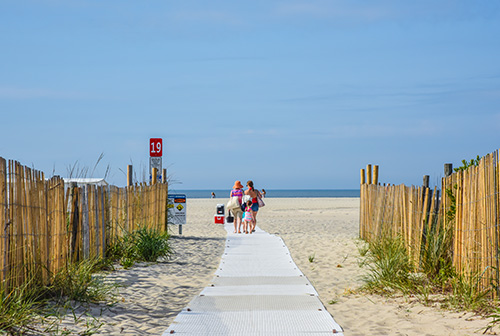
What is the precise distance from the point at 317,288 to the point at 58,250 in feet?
11.5

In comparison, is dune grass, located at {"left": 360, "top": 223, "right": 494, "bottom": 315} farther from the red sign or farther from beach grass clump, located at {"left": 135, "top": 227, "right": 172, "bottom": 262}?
the red sign

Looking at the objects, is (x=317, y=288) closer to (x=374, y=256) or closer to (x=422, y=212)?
(x=422, y=212)

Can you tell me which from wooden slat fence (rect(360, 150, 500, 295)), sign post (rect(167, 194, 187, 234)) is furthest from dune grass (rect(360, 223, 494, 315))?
sign post (rect(167, 194, 187, 234))

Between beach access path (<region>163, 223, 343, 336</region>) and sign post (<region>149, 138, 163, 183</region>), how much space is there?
18.8 feet

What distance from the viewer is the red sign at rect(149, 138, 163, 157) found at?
15422 millimetres

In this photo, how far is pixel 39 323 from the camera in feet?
18.2

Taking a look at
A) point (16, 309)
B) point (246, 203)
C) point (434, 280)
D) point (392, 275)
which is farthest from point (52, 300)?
point (246, 203)

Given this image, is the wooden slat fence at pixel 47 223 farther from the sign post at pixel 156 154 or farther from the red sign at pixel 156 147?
the red sign at pixel 156 147

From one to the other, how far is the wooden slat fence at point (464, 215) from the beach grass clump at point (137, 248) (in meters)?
4.18

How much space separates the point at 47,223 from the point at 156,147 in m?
8.80

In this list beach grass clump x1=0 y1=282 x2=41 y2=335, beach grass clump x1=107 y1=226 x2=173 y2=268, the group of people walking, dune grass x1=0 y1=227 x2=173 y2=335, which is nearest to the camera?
beach grass clump x1=0 y1=282 x2=41 y2=335

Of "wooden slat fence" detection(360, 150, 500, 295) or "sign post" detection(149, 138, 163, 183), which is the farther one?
"sign post" detection(149, 138, 163, 183)

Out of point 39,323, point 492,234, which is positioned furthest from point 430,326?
point 39,323

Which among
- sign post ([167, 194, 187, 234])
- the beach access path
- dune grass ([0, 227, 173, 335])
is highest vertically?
sign post ([167, 194, 187, 234])
